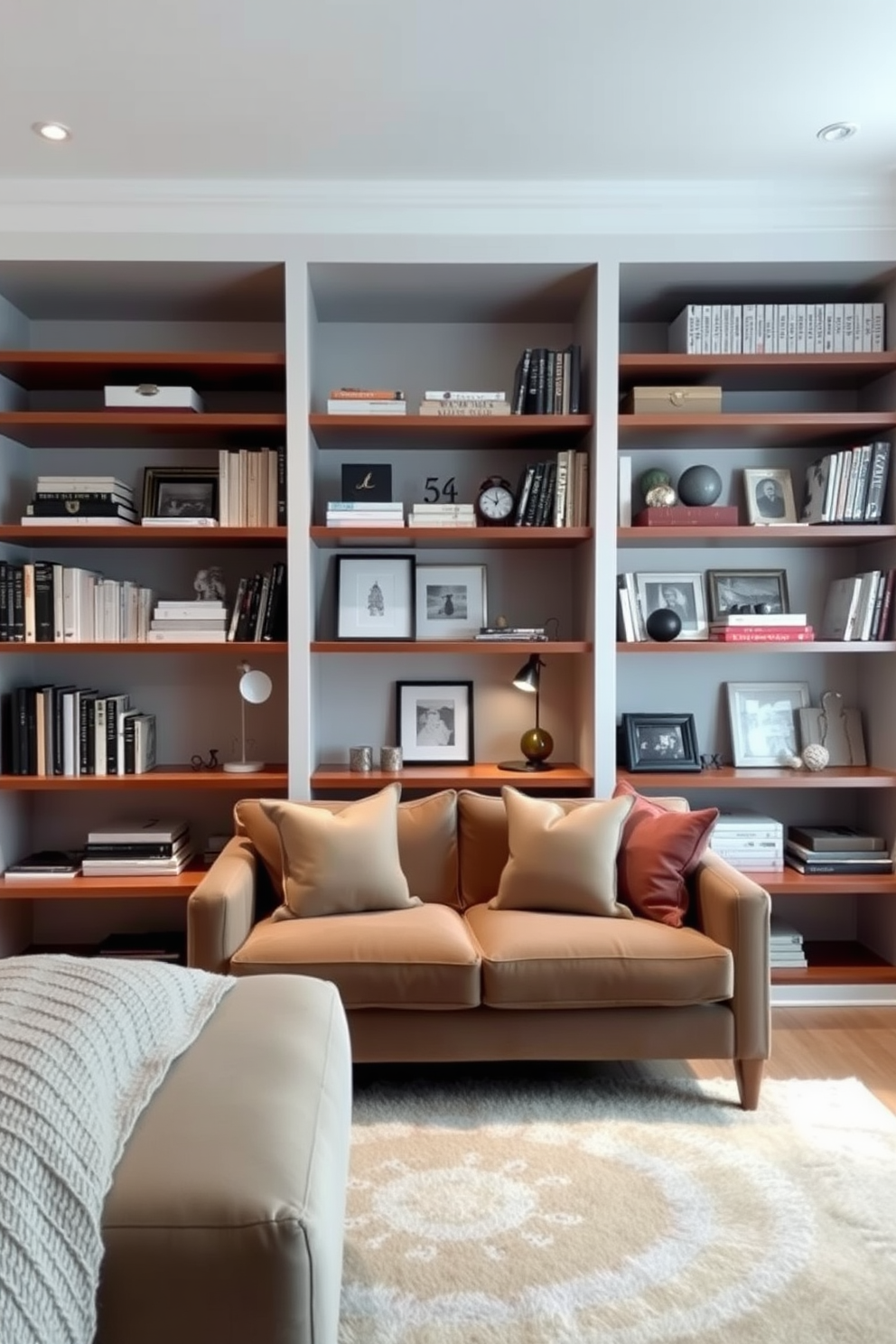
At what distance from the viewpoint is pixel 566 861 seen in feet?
9.10

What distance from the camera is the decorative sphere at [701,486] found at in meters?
3.38

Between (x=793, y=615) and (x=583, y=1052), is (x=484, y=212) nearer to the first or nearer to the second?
(x=793, y=615)

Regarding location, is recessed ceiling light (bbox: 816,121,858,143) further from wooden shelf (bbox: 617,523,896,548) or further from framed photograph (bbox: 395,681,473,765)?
framed photograph (bbox: 395,681,473,765)

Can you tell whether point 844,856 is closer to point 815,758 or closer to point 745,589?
point 815,758

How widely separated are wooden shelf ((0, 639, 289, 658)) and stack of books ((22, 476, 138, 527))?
0.41m

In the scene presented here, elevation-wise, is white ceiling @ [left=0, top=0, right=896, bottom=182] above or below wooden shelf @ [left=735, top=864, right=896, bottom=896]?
above

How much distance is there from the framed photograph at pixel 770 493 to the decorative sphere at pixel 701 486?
8.3 inches

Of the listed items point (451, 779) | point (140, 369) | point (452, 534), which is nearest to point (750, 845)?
point (451, 779)

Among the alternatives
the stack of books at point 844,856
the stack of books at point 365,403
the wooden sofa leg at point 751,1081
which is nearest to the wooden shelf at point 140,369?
the stack of books at point 365,403

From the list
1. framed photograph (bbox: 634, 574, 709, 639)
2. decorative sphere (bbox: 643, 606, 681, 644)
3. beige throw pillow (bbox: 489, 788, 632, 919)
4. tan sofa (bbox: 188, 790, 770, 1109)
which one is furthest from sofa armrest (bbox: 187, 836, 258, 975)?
framed photograph (bbox: 634, 574, 709, 639)

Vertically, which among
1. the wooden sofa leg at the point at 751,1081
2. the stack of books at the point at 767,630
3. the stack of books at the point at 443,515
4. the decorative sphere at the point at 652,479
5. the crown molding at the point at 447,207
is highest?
the crown molding at the point at 447,207

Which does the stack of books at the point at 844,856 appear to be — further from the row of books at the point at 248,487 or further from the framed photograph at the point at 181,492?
the framed photograph at the point at 181,492

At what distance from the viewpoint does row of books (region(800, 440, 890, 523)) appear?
10.8 ft

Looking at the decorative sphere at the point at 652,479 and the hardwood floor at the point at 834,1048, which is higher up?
the decorative sphere at the point at 652,479
